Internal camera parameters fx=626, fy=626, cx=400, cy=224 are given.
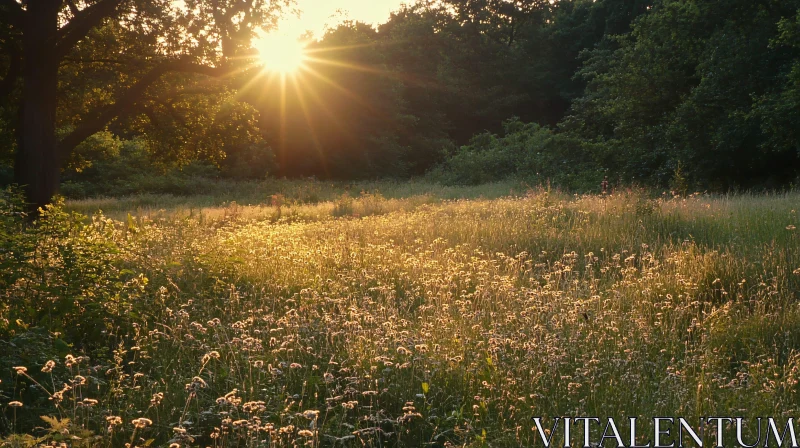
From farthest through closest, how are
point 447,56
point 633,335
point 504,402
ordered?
point 447,56, point 633,335, point 504,402

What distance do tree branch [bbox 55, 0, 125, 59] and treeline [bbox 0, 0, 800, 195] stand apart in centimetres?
105

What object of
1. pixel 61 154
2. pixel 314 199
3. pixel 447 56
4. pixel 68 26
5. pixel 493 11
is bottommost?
pixel 314 199

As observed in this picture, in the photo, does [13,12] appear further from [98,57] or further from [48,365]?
[48,365]

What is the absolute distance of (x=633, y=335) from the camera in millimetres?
4785

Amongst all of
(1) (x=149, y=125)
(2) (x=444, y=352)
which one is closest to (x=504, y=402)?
(2) (x=444, y=352)

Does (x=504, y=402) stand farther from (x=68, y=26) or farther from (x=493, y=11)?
(x=493, y=11)

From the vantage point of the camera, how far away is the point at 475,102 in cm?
4959

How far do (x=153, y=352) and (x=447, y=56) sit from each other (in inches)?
1829

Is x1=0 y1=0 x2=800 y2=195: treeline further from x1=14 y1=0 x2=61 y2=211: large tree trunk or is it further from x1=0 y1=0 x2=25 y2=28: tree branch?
x1=0 y1=0 x2=25 y2=28: tree branch

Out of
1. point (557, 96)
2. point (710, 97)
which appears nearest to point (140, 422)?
point (710, 97)

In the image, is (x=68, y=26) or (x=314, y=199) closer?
(x=68, y=26)

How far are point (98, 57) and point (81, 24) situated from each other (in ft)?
8.07

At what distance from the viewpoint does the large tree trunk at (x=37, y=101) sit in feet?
47.1

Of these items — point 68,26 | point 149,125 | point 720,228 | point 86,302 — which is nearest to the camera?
point 86,302
